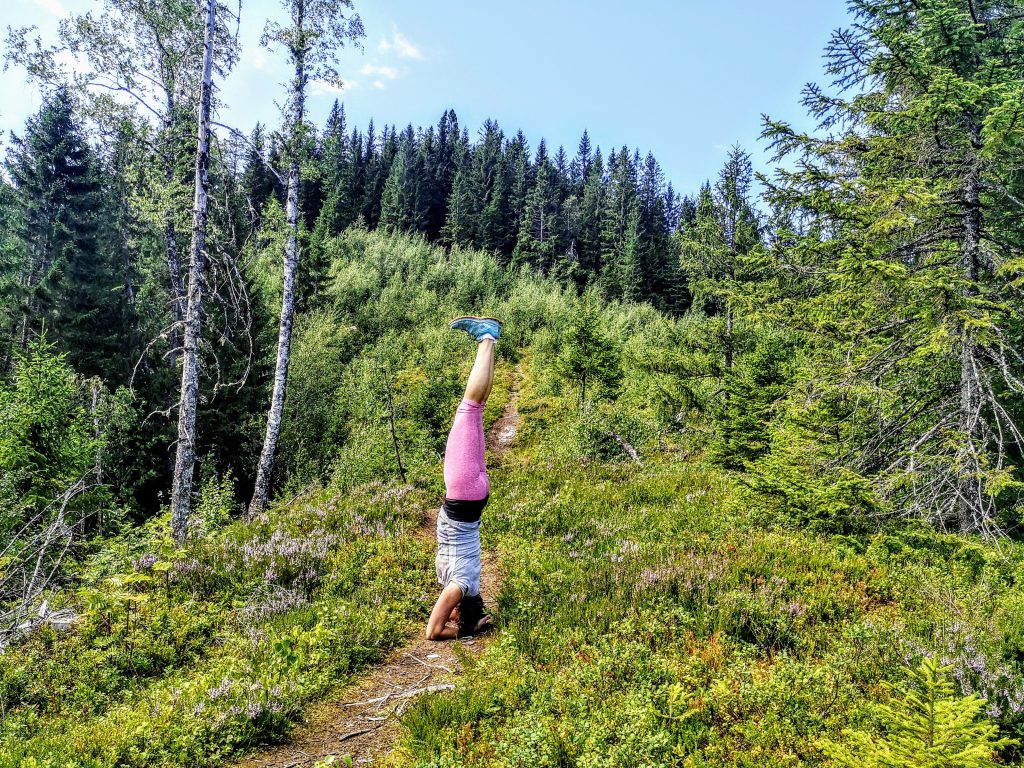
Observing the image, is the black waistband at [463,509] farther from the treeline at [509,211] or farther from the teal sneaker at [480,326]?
the treeline at [509,211]

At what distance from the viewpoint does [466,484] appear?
500 centimetres

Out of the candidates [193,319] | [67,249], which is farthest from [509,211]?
[193,319]

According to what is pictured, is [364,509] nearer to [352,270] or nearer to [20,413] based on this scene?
[20,413]

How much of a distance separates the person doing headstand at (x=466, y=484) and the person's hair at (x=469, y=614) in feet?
0.70

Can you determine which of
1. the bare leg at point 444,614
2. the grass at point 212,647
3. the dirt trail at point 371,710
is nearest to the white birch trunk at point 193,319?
the grass at point 212,647

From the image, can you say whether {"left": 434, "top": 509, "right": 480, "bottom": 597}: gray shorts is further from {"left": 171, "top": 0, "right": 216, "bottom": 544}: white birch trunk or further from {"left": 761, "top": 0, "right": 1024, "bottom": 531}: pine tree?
{"left": 171, "top": 0, "right": 216, "bottom": 544}: white birch trunk

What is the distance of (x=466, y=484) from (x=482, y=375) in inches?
45.6

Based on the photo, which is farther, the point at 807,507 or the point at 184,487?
A: the point at 184,487

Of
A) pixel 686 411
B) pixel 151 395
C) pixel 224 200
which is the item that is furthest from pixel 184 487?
pixel 686 411

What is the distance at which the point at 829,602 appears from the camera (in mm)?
5383

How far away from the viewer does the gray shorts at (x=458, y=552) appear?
5047 mm

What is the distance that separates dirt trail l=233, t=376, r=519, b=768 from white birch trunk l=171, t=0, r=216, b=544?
23.3 feet

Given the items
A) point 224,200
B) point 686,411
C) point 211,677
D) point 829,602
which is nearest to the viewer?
point 211,677

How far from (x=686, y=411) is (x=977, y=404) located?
11851 millimetres
